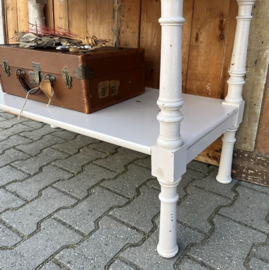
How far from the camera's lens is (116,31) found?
1624 mm

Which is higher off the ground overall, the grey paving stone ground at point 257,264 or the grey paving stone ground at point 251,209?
the grey paving stone ground at point 251,209

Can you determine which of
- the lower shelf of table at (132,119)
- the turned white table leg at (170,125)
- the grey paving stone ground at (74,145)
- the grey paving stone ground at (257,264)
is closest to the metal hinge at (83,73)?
the lower shelf of table at (132,119)

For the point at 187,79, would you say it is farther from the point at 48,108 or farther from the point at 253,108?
the point at 48,108

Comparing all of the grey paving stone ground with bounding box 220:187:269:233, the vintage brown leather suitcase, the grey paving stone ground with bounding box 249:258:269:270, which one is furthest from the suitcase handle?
the grey paving stone ground with bounding box 249:258:269:270

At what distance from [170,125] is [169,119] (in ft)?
0.07

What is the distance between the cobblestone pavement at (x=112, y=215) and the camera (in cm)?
96

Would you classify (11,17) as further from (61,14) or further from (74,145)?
(74,145)

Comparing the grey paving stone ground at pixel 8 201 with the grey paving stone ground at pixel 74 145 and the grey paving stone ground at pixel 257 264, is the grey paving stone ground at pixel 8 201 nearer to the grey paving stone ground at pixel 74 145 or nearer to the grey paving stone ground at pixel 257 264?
the grey paving stone ground at pixel 74 145

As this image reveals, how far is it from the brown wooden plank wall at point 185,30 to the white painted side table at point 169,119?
0.12 meters

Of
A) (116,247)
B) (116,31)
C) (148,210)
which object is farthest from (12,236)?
(116,31)

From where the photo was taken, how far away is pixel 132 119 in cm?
111

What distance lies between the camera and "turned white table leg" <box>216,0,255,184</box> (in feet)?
3.78

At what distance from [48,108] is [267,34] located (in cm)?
91

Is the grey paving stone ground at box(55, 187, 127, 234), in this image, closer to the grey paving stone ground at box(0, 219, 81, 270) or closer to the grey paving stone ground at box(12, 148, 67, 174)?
the grey paving stone ground at box(0, 219, 81, 270)
